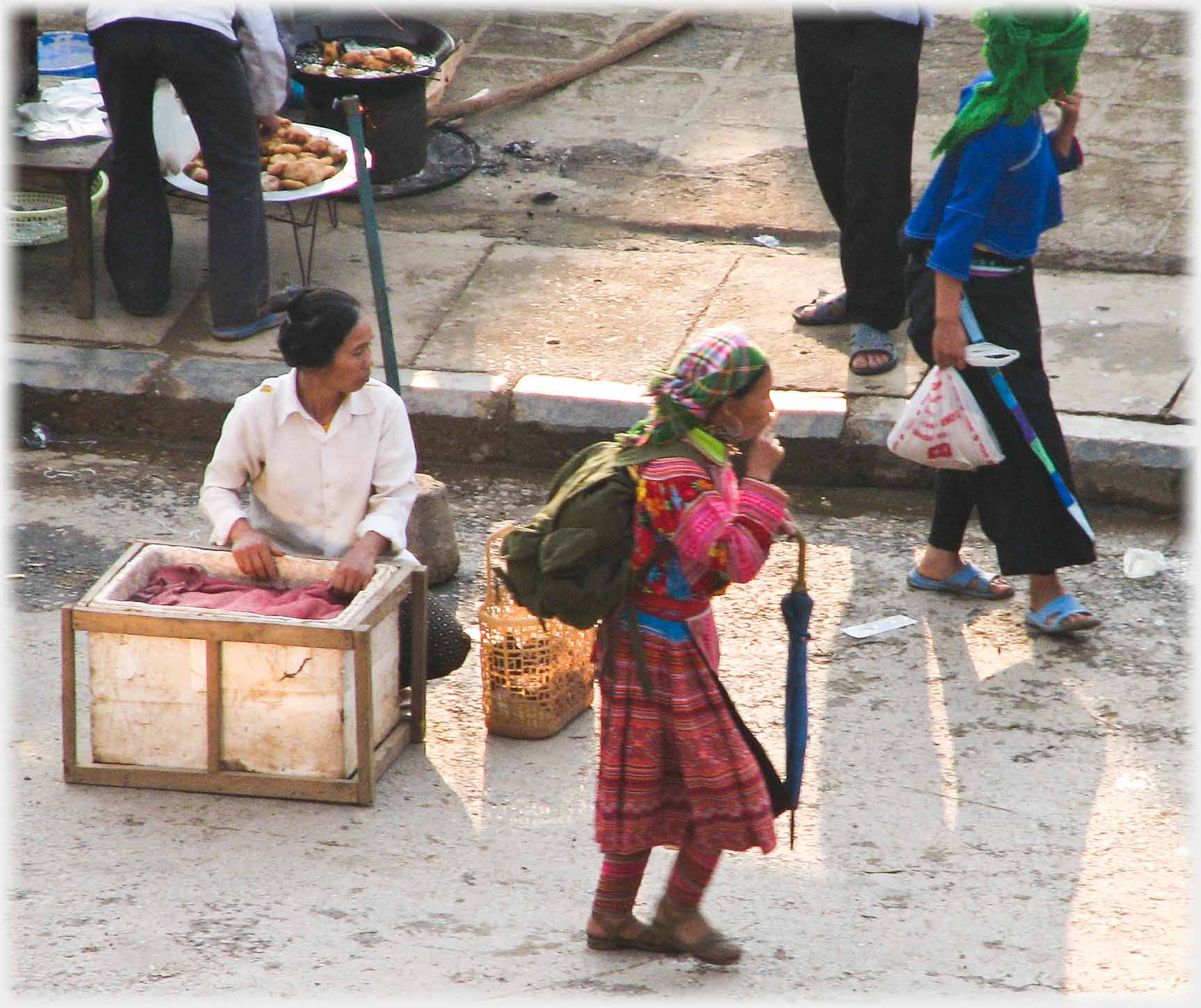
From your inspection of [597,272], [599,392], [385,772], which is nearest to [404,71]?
[597,272]

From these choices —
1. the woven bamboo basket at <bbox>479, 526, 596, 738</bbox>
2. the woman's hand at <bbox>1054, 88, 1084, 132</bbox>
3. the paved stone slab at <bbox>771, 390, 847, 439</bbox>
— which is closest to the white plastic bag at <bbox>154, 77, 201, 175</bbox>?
the paved stone slab at <bbox>771, 390, 847, 439</bbox>

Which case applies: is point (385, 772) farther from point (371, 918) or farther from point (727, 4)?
point (727, 4)

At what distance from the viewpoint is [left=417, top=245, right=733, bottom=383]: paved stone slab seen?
21.3 ft

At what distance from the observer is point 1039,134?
14.9 ft

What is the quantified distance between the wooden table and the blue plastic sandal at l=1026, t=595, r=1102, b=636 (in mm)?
3945

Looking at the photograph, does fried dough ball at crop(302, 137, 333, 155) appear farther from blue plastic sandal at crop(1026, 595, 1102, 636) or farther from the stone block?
blue plastic sandal at crop(1026, 595, 1102, 636)

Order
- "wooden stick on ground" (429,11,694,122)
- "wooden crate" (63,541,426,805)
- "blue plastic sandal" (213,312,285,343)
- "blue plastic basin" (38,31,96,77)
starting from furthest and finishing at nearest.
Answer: "wooden stick on ground" (429,11,694,122), "blue plastic basin" (38,31,96,77), "blue plastic sandal" (213,312,285,343), "wooden crate" (63,541,426,805)

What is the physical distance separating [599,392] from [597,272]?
1187 millimetres

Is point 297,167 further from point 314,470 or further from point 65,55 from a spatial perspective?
point 314,470

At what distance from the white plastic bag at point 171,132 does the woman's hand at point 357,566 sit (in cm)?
292

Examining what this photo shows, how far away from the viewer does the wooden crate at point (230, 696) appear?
13.3ft

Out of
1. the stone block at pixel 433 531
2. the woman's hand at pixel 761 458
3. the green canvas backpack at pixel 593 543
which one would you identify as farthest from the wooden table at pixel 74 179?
the woman's hand at pixel 761 458

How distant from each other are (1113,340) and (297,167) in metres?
3.32

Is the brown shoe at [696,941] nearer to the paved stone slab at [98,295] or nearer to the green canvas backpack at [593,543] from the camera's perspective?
the green canvas backpack at [593,543]
